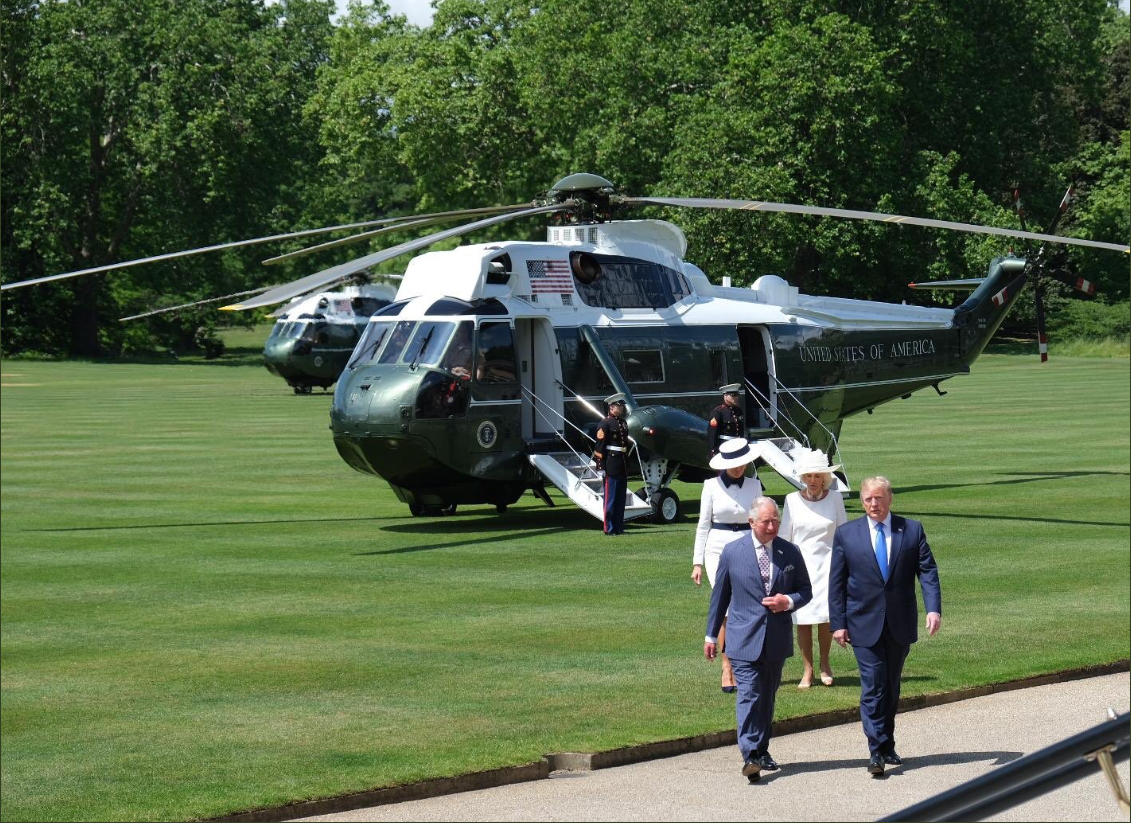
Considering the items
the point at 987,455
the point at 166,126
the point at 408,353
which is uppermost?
the point at 166,126

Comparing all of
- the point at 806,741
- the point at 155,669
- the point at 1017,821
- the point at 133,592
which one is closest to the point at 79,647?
the point at 155,669

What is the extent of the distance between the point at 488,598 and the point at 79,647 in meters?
4.03

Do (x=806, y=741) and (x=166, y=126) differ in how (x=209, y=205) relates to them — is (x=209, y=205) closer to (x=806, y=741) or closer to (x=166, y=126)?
(x=166, y=126)

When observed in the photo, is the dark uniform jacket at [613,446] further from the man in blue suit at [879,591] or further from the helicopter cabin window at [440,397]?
the man in blue suit at [879,591]

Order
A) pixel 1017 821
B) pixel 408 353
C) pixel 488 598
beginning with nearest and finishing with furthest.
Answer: pixel 1017 821 < pixel 488 598 < pixel 408 353

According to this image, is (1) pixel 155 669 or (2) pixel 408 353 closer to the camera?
(1) pixel 155 669

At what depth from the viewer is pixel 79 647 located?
13.3m

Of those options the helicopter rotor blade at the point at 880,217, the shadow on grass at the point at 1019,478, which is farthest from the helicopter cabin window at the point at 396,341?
the shadow on grass at the point at 1019,478

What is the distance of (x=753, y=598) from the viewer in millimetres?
10016

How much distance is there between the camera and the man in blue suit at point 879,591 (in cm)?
994

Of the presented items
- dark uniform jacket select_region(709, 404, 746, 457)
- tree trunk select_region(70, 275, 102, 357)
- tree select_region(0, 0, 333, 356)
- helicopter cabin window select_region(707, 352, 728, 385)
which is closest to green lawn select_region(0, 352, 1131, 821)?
dark uniform jacket select_region(709, 404, 746, 457)

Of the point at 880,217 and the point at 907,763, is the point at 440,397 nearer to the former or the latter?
the point at 880,217

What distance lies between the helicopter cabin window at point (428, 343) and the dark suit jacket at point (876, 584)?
11385mm

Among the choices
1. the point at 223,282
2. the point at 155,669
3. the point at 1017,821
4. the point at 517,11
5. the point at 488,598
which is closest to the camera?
the point at 1017,821
